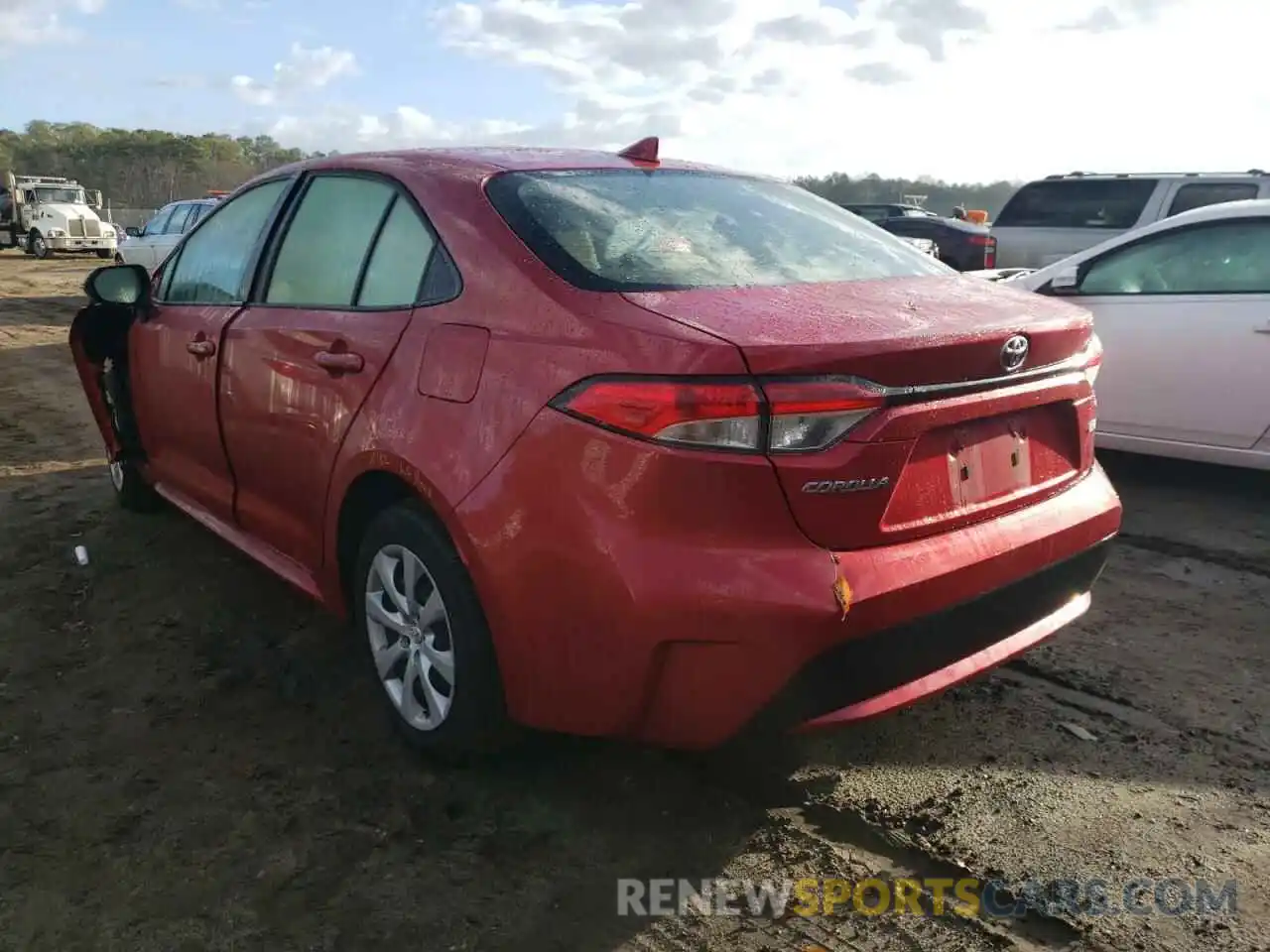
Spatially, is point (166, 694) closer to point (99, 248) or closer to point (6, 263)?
point (6, 263)

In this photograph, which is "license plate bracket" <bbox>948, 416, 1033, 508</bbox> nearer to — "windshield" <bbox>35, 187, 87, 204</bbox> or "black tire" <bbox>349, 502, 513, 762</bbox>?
"black tire" <bbox>349, 502, 513, 762</bbox>

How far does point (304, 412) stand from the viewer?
306cm

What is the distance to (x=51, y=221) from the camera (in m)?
28.3

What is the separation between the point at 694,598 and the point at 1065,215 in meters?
11.7

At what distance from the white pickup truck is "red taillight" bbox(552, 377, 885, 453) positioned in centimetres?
3103

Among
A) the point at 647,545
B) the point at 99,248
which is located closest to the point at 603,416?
the point at 647,545

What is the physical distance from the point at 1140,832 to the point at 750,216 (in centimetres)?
193

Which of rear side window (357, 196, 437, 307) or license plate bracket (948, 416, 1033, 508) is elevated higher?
rear side window (357, 196, 437, 307)

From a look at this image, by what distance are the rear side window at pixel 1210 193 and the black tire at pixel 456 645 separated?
10150mm

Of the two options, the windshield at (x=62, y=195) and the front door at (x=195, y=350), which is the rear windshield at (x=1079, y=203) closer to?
the front door at (x=195, y=350)

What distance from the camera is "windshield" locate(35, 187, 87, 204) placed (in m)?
29.1

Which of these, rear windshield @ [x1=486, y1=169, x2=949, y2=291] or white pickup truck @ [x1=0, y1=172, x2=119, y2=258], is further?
white pickup truck @ [x1=0, y1=172, x2=119, y2=258]

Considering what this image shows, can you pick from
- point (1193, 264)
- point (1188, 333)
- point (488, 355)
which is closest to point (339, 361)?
point (488, 355)

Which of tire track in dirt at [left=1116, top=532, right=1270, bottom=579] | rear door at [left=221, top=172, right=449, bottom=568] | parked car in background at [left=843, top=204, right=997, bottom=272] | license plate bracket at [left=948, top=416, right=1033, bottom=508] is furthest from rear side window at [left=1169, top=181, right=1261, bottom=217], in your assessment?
rear door at [left=221, top=172, right=449, bottom=568]
